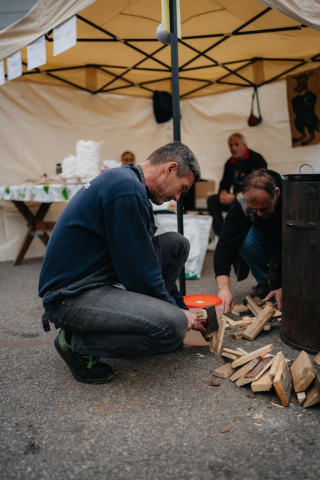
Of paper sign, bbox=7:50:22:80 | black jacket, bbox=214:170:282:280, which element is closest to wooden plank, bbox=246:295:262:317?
black jacket, bbox=214:170:282:280

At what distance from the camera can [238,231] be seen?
3141 mm

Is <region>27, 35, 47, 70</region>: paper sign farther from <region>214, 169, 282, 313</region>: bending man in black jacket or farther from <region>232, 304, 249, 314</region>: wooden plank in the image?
<region>232, 304, 249, 314</region>: wooden plank

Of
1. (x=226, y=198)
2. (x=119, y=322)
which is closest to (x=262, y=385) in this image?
(x=119, y=322)

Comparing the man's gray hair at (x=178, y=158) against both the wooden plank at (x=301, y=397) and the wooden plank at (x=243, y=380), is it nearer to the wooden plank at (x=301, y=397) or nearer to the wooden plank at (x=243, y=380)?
the wooden plank at (x=243, y=380)

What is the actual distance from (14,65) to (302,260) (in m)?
3.21

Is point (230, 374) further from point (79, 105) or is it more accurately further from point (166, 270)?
point (79, 105)

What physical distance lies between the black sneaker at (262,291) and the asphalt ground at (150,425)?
36.3 inches

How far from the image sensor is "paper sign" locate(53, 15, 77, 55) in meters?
3.07

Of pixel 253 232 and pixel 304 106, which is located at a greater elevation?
pixel 304 106

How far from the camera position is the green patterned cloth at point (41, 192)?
13.9ft

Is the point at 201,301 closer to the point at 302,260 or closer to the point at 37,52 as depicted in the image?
the point at 302,260

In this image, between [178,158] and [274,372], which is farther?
[178,158]

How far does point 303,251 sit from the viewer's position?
2.18 metres

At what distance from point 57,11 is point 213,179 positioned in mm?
3674
